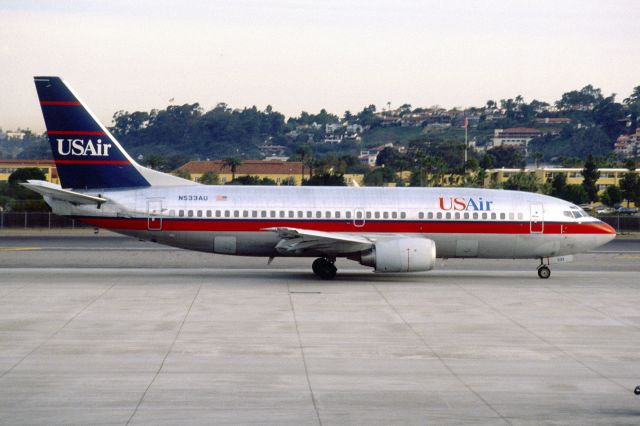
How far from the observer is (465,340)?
70.6 feet

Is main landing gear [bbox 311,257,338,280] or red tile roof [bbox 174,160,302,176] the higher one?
red tile roof [bbox 174,160,302,176]

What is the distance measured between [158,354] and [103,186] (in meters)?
15.4

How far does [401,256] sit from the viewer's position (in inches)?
1243

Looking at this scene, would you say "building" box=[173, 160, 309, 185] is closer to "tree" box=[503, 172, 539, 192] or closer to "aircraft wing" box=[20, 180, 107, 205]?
"tree" box=[503, 172, 539, 192]

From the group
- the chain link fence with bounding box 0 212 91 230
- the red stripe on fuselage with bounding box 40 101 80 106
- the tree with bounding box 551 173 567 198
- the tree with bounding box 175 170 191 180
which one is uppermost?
the red stripe on fuselage with bounding box 40 101 80 106

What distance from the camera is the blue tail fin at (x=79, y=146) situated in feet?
109

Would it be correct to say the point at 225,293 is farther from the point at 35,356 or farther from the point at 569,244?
the point at 569,244

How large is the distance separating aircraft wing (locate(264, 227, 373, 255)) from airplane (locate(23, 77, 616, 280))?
0.15 feet

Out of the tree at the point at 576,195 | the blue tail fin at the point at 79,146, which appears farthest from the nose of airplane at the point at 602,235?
the tree at the point at 576,195

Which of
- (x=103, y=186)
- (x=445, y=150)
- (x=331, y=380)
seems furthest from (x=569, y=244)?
(x=445, y=150)

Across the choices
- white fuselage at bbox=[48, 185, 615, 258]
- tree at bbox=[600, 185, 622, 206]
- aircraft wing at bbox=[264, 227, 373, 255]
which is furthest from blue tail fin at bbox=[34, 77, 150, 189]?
tree at bbox=[600, 185, 622, 206]

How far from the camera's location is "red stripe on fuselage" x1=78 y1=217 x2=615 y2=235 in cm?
3281

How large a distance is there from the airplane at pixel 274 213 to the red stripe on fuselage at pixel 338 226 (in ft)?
0.11

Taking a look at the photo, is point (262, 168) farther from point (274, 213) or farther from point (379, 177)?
point (274, 213)
